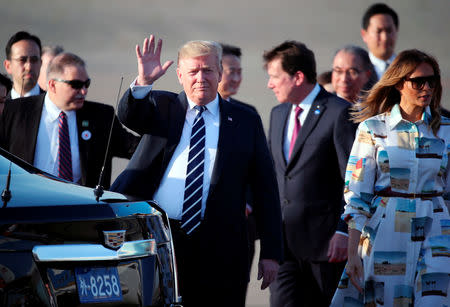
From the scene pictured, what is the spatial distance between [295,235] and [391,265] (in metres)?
1.59

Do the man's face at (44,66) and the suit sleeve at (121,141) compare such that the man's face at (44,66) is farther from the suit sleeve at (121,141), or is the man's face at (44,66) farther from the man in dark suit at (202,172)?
the man in dark suit at (202,172)

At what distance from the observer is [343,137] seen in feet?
21.6

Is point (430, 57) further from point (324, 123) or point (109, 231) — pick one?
point (109, 231)

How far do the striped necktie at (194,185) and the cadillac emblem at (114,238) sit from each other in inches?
60.8

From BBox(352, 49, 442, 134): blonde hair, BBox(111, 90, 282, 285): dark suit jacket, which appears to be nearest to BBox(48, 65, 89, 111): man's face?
BBox(111, 90, 282, 285): dark suit jacket

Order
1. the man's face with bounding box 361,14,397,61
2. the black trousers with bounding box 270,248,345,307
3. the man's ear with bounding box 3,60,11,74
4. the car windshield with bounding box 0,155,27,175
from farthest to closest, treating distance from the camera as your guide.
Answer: the man's face with bounding box 361,14,397,61 → the man's ear with bounding box 3,60,11,74 → the black trousers with bounding box 270,248,345,307 → the car windshield with bounding box 0,155,27,175

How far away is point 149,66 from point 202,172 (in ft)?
2.11

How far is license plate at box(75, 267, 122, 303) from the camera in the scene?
3.39m

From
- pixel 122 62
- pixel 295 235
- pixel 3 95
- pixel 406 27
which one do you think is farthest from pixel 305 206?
pixel 406 27

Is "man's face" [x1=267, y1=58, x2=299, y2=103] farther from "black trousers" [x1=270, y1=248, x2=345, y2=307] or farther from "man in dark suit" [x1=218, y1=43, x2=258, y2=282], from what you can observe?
"black trousers" [x1=270, y1=248, x2=345, y2=307]

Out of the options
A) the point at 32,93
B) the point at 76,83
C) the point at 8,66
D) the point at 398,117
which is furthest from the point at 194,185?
the point at 8,66

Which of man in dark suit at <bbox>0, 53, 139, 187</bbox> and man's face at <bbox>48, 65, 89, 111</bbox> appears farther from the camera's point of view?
man's face at <bbox>48, 65, 89, 111</bbox>

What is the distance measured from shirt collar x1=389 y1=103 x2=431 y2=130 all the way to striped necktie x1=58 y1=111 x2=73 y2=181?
84.7 inches

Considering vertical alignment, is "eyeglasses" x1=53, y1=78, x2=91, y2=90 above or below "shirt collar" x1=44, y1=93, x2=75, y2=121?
above
